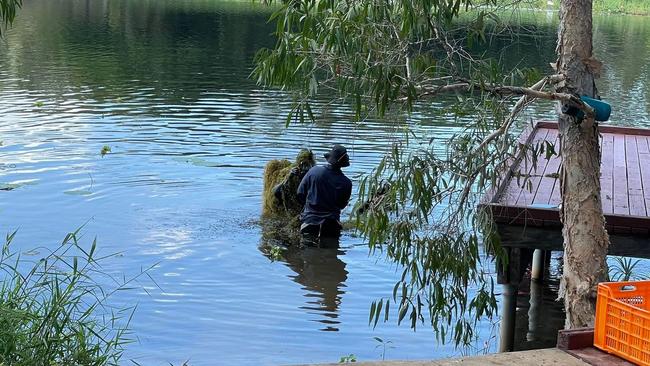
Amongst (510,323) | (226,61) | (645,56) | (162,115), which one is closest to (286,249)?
(510,323)

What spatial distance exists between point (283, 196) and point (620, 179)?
16.4 feet

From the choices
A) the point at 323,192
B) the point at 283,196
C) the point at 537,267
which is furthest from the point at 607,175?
the point at 283,196

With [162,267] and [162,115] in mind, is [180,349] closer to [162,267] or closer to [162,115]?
[162,267]

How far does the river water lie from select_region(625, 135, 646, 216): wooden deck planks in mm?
1679

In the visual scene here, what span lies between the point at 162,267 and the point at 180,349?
2597 mm

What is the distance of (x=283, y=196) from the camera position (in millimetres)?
13406

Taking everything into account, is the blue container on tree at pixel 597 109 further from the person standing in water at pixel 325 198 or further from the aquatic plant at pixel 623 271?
the person standing in water at pixel 325 198

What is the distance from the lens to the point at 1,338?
18.6 ft

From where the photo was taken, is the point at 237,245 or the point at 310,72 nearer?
the point at 310,72

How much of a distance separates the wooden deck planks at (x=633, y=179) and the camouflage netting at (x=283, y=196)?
14.0 feet

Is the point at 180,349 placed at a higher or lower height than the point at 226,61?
lower

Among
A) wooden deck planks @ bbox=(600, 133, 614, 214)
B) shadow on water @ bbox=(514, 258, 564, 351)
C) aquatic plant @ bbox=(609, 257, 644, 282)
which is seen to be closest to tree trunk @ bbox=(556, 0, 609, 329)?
wooden deck planks @ bbox=(600, 133, 614, 214)

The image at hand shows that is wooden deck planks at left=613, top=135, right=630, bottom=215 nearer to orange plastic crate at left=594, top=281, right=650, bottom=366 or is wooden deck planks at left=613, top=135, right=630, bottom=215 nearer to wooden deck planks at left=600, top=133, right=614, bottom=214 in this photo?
wooden deck planks at left=600, top=133, right=614, bottom=214

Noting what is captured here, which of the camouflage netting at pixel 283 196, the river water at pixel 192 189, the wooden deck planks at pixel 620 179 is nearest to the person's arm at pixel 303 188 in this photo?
the camouflage netting at pixel 283 196
